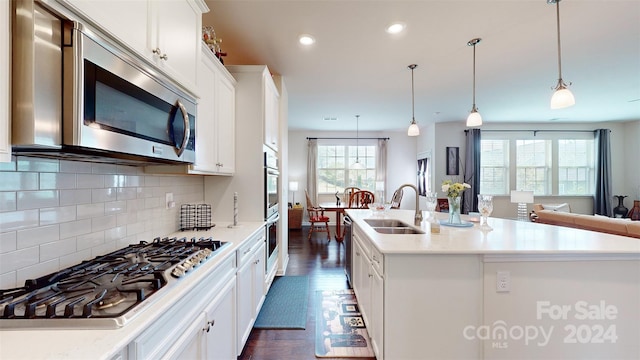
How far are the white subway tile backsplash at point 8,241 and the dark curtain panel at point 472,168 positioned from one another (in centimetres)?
687

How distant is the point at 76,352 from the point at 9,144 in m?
0.56

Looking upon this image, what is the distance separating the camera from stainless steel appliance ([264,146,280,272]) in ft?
8.50

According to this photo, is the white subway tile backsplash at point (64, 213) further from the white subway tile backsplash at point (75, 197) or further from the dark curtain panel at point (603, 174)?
the dark curtain panel at point (603, 174)

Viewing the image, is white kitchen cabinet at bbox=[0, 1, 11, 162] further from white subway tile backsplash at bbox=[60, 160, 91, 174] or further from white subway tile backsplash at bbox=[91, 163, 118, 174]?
white subway tile backsplash at bbox=[91, 163, 118, 174]

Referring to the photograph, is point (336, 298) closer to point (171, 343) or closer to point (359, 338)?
point (359, 338)

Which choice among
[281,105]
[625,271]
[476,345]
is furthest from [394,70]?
[476,345]

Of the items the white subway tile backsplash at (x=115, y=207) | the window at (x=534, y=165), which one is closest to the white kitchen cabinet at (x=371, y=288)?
the white subway tile backsplash at (x=115, y=207)

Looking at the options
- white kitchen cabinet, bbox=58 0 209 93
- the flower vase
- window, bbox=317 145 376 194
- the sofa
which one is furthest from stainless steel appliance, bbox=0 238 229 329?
window, bbox=317 145 376 194

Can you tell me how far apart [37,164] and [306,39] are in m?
2.20

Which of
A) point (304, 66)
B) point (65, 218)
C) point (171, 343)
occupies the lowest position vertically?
point (171, 343)

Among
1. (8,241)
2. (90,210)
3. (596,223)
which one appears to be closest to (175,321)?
(8,241)

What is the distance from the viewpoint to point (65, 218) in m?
1.12

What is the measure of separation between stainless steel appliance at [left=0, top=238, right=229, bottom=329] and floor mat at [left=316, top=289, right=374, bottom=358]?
1256 millimetres

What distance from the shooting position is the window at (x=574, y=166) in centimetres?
639
